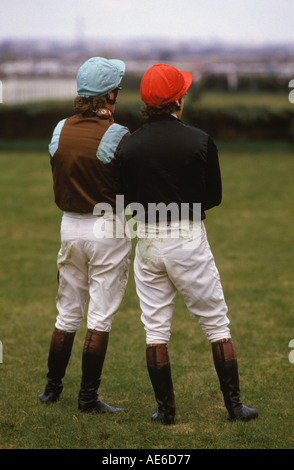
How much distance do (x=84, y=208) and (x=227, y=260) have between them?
17.1ft

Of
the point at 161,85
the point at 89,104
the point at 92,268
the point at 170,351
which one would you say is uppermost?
the point at 161,85

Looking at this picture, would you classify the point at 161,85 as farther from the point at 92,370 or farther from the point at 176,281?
the point at 92,370

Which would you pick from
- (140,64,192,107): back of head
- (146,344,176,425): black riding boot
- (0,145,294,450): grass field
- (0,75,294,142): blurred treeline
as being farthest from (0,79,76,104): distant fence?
(146,344,176,425): black riding boot

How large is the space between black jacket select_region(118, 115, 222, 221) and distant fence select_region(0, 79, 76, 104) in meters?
23.6

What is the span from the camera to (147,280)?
4156mm

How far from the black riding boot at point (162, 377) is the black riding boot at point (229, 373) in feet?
1.00

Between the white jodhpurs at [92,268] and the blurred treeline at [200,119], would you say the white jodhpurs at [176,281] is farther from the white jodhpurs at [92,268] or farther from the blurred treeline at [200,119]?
the blurred treeline at [200,119]

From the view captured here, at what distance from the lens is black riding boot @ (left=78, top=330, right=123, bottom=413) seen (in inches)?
170

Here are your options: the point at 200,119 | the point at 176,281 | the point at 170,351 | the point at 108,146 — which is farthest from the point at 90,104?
the point at 200,119

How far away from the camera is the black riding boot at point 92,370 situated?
4324 millimetres

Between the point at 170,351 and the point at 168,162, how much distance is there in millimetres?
2360

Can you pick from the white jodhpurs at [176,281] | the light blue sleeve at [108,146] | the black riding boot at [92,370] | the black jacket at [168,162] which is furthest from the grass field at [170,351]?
the light blue sleeve at [108,146]

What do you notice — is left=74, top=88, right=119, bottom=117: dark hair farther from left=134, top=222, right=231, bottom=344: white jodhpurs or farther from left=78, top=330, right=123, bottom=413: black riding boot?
left=78, top=330, right=123, bottom=413: black riding boot

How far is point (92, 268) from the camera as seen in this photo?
4.34m
